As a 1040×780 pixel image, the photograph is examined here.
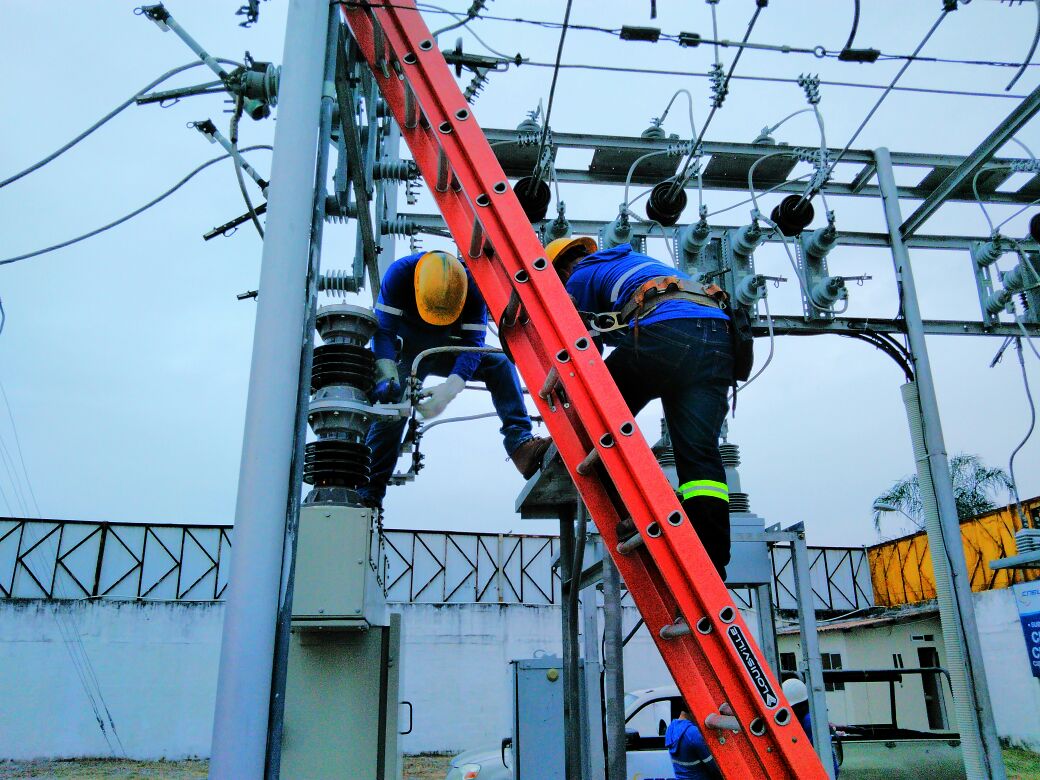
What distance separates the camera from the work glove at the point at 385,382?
4.37m

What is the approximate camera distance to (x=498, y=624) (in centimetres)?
2031

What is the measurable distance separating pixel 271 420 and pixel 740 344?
197 centimetres

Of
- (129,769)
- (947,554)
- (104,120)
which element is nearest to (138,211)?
(104,120)

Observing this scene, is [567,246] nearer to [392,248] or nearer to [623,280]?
[623,280]

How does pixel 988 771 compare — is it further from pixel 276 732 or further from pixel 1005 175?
pixel 276 732

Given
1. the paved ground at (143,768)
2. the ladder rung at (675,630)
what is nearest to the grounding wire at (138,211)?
the ladder rung at (675,630)

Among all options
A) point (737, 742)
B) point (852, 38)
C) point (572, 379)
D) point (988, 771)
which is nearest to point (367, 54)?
point (572, 379)

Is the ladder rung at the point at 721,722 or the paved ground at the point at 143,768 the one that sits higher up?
the ladder rung at the point at 721,722

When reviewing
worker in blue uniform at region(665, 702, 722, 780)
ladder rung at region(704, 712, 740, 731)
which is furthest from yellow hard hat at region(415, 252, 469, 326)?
worker in blue uniform at region(665, 702, 722, 780)

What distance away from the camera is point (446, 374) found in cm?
524

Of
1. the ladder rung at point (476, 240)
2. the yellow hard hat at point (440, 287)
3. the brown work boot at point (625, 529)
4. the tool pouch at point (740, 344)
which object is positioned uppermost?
the yellow hard hat at point (440, 287)

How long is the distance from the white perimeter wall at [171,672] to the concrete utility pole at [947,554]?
12.3 m

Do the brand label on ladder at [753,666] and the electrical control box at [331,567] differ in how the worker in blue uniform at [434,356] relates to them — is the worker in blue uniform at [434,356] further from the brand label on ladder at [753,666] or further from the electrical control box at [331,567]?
the brand label on ladder at [753,666]

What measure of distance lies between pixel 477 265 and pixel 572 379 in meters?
0.77
